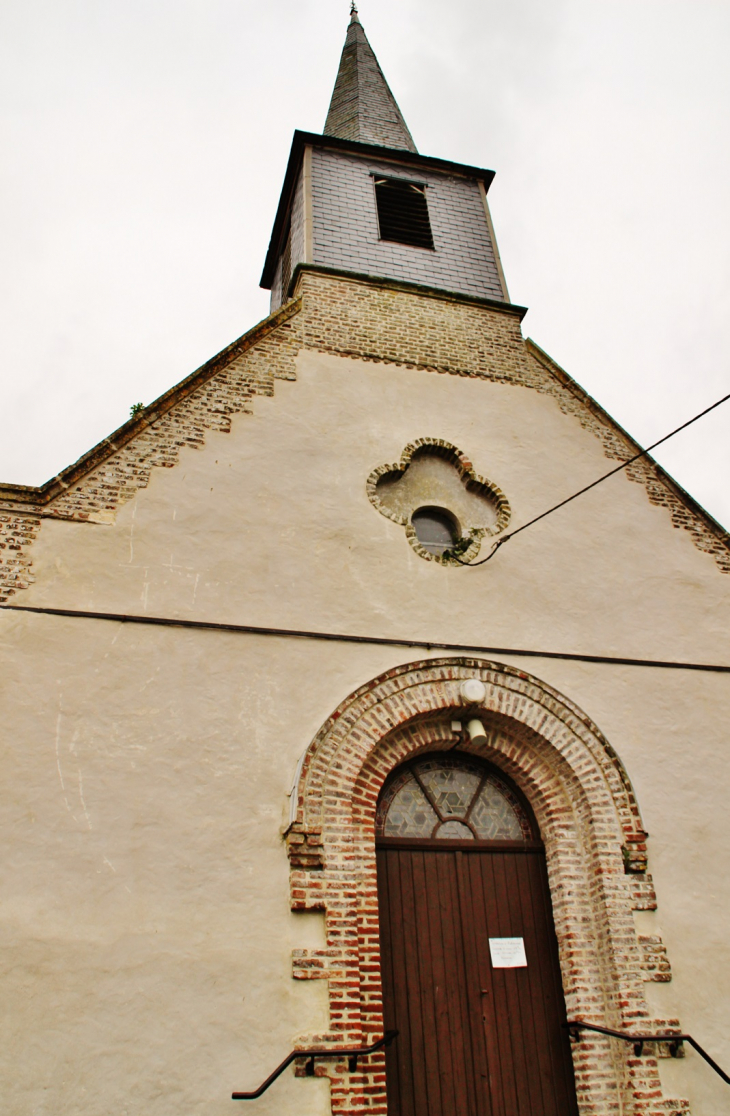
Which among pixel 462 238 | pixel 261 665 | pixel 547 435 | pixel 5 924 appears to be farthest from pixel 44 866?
pixel 462 238

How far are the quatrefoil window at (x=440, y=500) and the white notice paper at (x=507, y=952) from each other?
10.9ft

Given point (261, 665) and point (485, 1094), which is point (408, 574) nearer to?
point (261, 665)

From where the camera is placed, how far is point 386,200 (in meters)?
11.6

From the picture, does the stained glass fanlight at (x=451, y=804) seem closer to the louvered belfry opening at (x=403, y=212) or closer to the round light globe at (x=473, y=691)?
the round light globe at (x=473, y=691)

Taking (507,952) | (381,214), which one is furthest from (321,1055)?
(381,214)

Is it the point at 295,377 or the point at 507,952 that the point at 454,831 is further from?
the point at 295,377

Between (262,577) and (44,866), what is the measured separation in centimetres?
283

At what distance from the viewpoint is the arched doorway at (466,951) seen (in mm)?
6176

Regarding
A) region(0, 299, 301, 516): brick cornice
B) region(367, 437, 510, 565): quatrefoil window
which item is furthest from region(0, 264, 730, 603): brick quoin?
region(367, 437, 510, 565): quatrefoil window

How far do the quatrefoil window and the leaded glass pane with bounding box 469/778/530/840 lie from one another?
2139 mm

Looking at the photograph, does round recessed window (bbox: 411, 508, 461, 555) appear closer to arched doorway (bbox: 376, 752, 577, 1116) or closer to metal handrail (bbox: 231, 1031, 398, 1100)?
arched doorway (bbox: 376, 752, 577, 1116)

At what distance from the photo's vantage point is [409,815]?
7105 mm

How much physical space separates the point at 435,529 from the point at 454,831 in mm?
2961

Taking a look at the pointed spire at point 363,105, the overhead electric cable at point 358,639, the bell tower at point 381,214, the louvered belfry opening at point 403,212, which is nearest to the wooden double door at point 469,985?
the overhead electric cable at point 358,639
